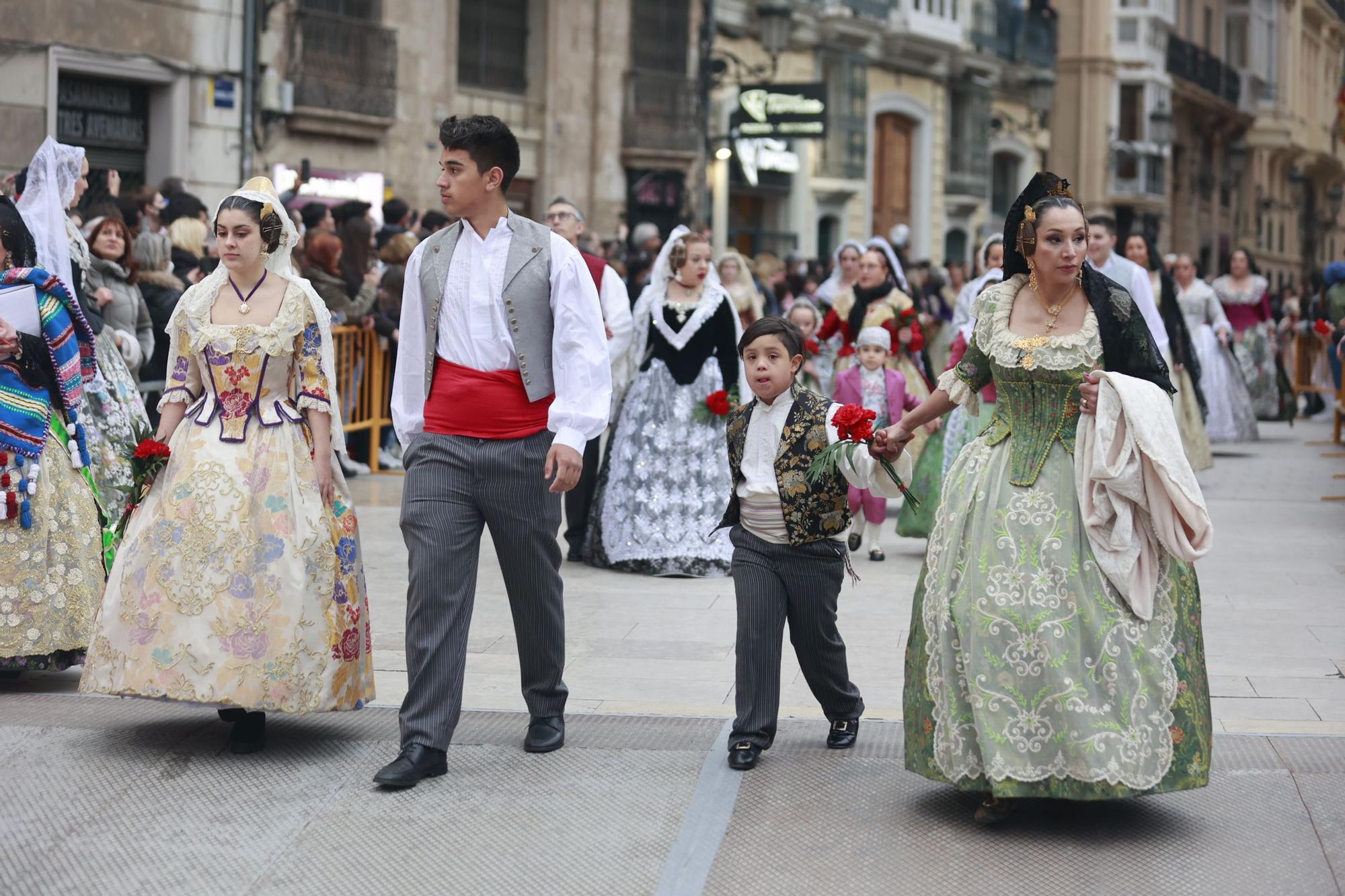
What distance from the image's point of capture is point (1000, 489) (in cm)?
516

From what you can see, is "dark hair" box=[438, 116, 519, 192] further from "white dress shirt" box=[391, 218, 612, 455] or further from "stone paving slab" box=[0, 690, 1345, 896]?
"stone paving slab" box=[0, 690, 1345, 896]

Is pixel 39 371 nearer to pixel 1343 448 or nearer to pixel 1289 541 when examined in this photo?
pixel 1289 541

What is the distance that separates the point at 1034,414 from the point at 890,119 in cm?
3020

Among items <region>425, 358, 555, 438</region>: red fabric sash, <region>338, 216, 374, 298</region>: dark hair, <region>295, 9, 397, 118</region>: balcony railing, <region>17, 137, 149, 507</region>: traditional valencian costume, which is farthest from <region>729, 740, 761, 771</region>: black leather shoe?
<region>295, 9, 397, 118</region>: balcony railing

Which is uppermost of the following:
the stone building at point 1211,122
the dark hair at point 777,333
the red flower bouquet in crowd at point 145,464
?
the stone building at point 1211,122

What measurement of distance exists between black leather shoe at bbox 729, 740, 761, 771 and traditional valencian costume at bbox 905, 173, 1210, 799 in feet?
1.91

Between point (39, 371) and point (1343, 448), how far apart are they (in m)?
14.5

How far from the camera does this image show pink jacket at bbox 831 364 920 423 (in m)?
10.7

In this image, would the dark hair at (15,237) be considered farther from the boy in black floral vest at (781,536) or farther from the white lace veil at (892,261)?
the white lace veil at (892,261)

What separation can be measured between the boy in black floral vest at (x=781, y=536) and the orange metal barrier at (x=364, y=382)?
765 centimetres

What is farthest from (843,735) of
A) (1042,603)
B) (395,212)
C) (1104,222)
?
(395,212)

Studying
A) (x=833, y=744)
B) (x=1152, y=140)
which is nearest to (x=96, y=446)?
(x=833, y=744)

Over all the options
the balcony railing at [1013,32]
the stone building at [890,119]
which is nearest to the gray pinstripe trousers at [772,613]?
the stone building at [890,119]

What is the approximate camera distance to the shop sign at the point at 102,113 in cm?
1641
